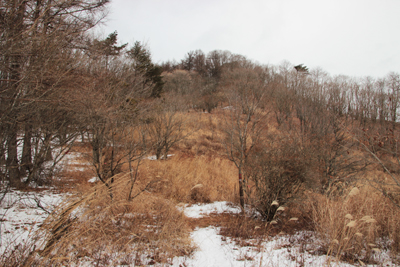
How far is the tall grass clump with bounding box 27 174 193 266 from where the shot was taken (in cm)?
260

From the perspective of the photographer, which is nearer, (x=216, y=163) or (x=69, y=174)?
(x=69, y=174)

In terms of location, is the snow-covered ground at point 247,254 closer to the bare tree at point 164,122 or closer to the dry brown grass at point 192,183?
the dry brown grass at point 192,183

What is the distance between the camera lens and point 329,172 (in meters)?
7.93

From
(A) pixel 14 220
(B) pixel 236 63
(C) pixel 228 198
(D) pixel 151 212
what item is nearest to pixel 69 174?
(A) pixel 14 220

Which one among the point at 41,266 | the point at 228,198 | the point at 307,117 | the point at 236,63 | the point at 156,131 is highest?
the point at 236,63

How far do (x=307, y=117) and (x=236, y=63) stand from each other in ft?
122

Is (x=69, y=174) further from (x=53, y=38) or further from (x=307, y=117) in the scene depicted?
(x=307, y=117)

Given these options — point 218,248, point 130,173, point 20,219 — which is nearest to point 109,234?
point 130,173

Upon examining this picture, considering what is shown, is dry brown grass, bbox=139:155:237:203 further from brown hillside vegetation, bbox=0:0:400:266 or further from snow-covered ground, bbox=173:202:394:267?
snow-covered ground, bbox=173:202:394:267

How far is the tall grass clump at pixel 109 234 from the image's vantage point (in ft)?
8.54

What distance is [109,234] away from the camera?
3732 mm

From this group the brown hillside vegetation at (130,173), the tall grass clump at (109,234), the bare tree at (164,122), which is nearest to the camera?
the tall grass clump at (109,234)

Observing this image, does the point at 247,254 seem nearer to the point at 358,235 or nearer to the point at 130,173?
the point at 358,235

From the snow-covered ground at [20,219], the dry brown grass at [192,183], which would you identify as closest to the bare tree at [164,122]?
the dry brown grass at [192,183]
